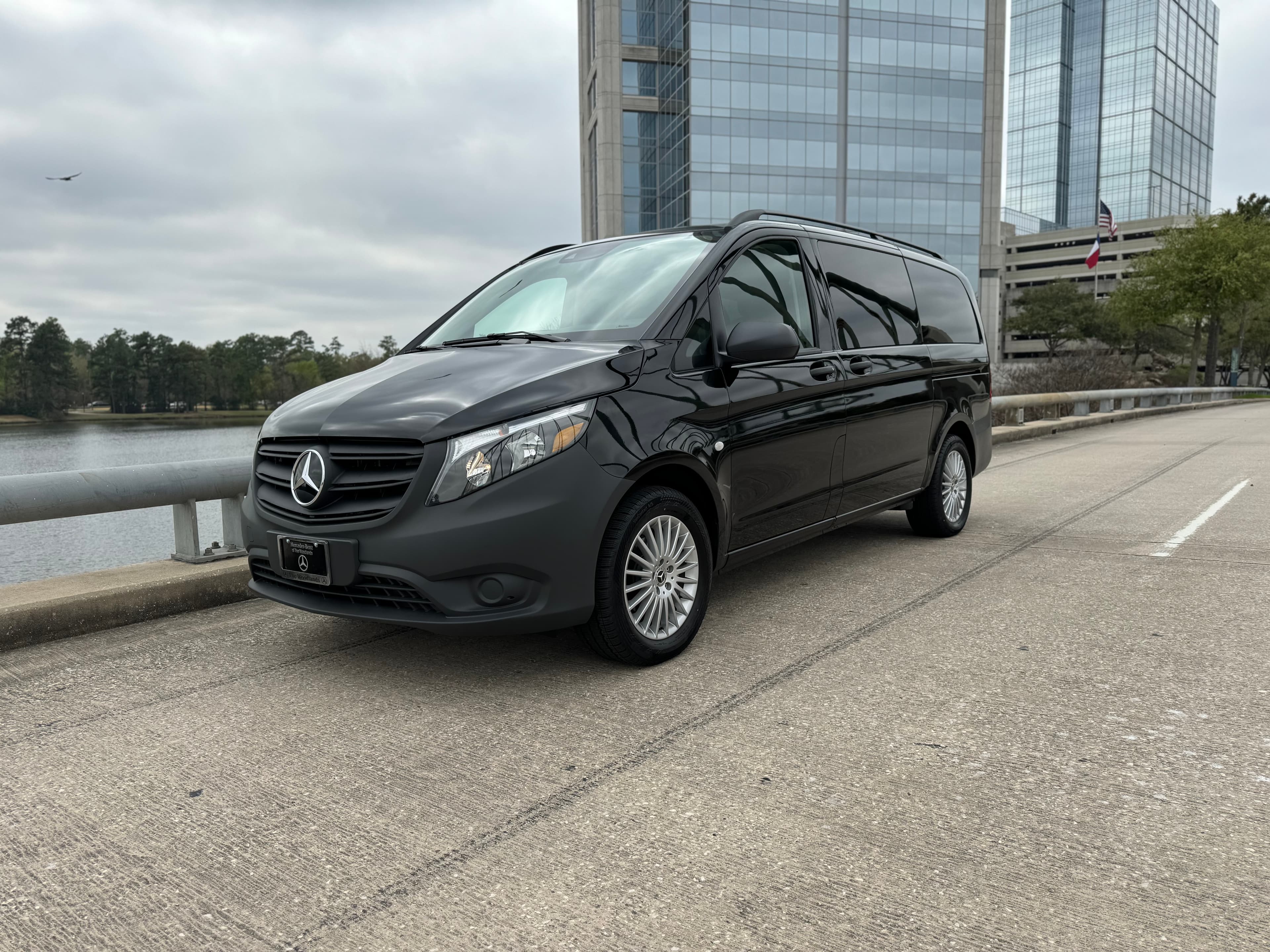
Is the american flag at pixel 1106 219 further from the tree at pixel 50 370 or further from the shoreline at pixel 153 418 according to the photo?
the tree at pixel 50 370

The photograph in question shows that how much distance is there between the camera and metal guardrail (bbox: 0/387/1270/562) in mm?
4258

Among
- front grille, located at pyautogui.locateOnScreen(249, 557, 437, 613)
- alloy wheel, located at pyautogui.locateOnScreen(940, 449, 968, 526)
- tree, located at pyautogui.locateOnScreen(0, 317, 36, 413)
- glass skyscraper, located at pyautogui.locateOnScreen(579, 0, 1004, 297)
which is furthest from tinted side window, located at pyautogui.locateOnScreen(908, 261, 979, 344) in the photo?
glass skyscraper, located at pyautogui.locateOnScreen(579, 0, 1004, 297)

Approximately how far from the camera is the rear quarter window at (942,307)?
241 inches

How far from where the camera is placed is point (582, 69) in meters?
80.8

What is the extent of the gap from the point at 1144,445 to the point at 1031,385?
35.9 ft

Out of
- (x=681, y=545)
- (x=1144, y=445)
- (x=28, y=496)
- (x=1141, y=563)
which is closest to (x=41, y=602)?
(x=28, y=496)

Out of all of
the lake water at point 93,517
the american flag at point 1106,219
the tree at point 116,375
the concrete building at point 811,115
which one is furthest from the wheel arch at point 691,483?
the american flag at point 1106,219

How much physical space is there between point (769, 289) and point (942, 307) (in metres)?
2.31

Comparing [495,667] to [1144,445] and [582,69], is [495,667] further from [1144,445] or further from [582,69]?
[582,69]

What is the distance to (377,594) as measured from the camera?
3.44 meters

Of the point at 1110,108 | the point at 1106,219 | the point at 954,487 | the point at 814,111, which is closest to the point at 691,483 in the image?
the point at 954,487

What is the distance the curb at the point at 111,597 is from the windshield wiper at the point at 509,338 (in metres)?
1.74

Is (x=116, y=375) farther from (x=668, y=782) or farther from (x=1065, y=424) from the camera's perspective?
(x=1065, y=424)

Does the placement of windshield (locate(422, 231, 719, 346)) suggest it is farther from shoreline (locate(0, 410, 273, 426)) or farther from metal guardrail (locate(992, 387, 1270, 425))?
metal guardrail (locate(992, 387, 1270, 425))
